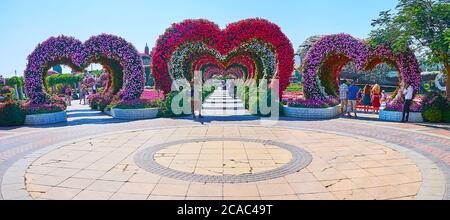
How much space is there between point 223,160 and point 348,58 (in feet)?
35.6

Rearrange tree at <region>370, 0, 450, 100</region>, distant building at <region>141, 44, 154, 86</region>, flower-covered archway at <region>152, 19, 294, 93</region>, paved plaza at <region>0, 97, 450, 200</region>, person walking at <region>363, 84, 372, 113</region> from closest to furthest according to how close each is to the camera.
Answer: paved plaza at <region>0, 97, 450, 200</region> → tree at <region>370, 0, 450, 100</region> → flower-covered archway at <region>152, 19, 294, 93</region> → person walking at <region>363, 84, 372, 113</region> → distant building at <region>141, 44, 154, 86</region>

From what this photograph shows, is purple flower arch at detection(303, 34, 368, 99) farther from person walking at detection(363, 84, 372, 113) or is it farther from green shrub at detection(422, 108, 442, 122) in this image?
green shrub at detection(422, 108, 442, 122)

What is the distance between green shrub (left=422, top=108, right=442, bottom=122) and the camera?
37.3 ft

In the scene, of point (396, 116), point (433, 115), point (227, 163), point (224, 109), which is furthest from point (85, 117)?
point (433, 115)

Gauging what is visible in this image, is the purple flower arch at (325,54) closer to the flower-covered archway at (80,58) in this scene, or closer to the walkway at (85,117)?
the flower-covered archway at (80,58)

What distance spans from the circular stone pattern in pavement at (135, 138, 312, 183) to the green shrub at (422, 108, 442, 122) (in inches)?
A: 298


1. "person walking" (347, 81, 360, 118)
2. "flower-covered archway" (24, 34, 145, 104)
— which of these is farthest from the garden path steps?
"person walking" (347, 81, 360, 118)

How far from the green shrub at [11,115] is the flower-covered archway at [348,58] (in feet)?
42.6

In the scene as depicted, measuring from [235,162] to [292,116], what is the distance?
26.6ft

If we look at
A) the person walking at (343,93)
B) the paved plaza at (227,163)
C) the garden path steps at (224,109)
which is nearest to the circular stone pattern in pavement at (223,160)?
the paved plaza at (227,163)

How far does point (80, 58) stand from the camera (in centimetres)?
1406

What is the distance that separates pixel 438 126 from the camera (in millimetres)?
10602

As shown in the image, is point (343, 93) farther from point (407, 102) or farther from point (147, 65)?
point (147, 65)
